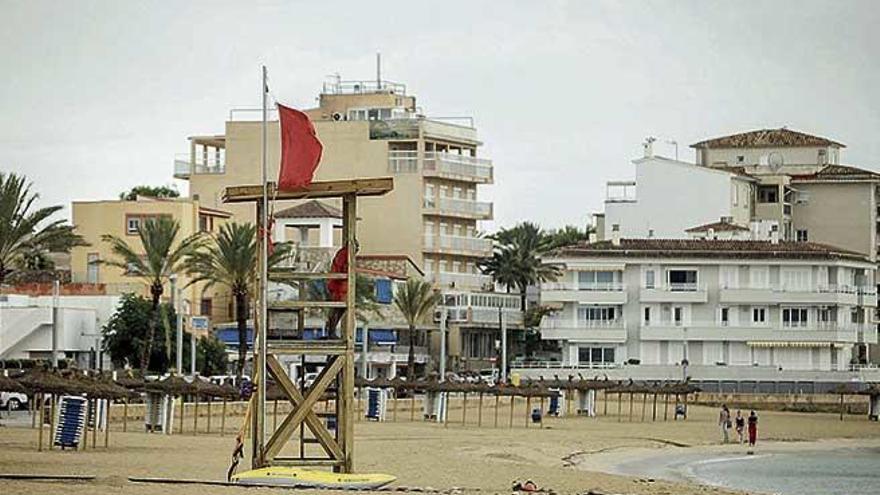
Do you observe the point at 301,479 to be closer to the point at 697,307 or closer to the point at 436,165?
the point at 697,307

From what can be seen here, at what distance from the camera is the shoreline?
5275 cm

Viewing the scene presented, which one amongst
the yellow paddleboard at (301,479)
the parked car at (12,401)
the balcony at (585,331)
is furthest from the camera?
the balcony at (585,331)

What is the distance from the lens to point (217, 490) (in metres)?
32.1

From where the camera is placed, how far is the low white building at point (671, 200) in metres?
122

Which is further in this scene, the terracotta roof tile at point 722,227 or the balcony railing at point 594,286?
the terracotta roof tile at point 722,227

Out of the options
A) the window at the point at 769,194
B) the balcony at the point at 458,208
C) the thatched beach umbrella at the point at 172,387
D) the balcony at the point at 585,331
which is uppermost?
the window at the point at 769,194

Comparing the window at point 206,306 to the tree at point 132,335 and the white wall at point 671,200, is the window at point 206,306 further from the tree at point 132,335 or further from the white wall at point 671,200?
the white wall at point 671,200

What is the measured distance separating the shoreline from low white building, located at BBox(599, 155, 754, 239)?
42.5 metres

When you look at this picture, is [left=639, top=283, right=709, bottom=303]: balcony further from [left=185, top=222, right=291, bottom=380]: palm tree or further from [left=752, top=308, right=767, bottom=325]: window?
[left=185, top=222, right=291, bottom=380]: palm tree

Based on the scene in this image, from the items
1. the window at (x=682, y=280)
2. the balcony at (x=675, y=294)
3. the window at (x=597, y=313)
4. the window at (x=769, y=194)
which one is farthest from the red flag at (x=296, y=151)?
the window at (x=769, y=194)

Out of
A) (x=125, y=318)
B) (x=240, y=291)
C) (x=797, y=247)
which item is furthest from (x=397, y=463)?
(x=797, y=247)

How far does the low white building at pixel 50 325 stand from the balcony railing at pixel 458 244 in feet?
93.7

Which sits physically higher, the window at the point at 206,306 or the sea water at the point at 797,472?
the window at the point at 206,306

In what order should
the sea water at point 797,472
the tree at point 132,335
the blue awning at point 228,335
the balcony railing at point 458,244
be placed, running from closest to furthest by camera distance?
the sea water at point 797,472 < the tree at point 132,335 < the blue awning at point 228,335 < the balcony railing at point 458,244
